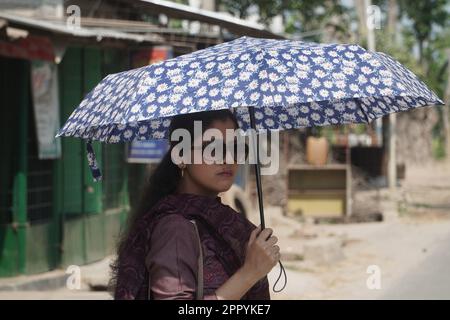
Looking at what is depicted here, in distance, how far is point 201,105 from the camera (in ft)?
9.83

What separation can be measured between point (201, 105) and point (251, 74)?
242mm

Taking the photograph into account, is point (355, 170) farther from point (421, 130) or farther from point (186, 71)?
point (421, 130)

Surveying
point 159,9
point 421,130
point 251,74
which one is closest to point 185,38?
point 159,9

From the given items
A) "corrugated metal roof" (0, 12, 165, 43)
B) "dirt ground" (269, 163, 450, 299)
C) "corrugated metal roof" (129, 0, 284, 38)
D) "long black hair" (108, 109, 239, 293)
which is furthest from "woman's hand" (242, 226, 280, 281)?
"dirt ground" (269, 163, 450, 299)

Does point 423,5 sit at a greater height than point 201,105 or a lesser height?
greater

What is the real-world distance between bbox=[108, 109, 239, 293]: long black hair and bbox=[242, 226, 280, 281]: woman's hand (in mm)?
395

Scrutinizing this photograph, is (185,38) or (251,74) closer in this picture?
(251,74)

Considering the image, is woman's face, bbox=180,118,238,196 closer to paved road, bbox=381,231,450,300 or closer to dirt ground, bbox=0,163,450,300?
dirt ground, bbox=0,163,450,300

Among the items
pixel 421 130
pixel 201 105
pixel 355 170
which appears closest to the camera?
pixel 201 105

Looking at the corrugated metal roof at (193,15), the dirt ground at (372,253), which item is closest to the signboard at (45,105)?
the corrugated metal roof at (193,15)

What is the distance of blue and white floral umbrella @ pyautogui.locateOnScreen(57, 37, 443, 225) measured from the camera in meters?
3.06

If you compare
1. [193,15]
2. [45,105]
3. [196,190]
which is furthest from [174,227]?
[45,105]

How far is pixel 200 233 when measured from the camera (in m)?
2.94

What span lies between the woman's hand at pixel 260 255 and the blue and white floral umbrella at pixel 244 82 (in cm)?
47
